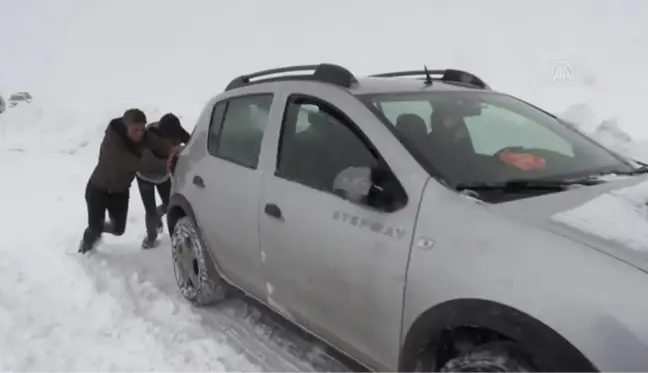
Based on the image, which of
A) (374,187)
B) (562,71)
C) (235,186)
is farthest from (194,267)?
(562,71)

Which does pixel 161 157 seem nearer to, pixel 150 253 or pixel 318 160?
pixel 150 253

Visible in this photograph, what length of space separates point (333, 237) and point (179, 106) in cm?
1718

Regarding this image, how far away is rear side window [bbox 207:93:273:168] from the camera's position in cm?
400

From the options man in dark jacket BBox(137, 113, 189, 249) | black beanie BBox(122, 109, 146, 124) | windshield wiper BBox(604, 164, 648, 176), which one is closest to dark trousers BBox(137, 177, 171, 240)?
man in dark jacket BBox(137, 113, 189, 249)

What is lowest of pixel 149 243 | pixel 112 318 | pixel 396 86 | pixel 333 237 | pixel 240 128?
pixel 149 243

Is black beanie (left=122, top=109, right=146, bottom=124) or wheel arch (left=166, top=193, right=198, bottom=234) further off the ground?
black beanie (left=122, top=109, right=146, bottom=124)

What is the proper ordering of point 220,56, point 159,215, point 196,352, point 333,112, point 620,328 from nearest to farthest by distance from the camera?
point 620,328 → point 333,112 → point 196,352 → point 159,215 → point 220,56

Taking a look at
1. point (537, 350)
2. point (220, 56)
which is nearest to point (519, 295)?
point (537, 350)

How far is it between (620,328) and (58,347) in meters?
3.45

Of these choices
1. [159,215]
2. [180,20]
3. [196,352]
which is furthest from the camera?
[180,20]

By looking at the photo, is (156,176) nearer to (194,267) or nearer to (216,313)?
(194,267)

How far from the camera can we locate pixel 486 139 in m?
3.35

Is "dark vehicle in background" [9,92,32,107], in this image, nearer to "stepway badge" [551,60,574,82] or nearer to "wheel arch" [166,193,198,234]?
"stepway badge" [551,60,574,82]

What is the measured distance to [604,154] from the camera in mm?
3475
